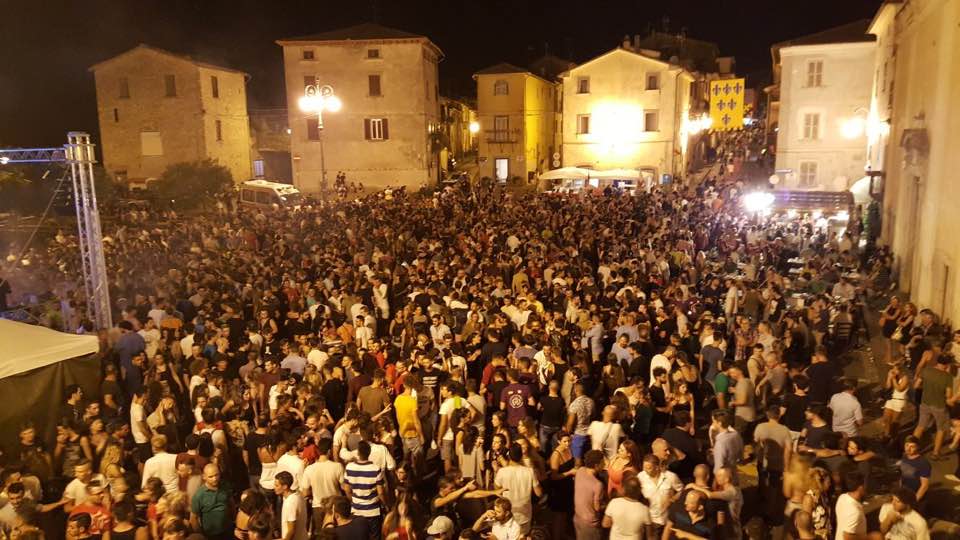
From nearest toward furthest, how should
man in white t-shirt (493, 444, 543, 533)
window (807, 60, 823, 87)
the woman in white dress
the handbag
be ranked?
man in white t-shirt (493, 444, 543, 533), the woman in white dress, the handbag, window (807, 60, 823, 87)

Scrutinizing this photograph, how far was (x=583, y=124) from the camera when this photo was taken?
130ft

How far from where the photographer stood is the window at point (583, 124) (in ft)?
129

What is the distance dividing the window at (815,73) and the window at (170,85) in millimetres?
29387

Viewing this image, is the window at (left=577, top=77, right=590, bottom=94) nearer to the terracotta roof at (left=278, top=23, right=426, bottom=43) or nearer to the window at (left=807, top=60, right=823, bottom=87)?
the terracotta roof at (left=278, top=23, right=426, bottom=43)

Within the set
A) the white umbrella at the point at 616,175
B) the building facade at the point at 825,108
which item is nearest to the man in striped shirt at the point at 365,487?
the white umbrella at the point at 616,175

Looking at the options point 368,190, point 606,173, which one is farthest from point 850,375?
point 368,190

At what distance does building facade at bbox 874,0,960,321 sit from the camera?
12609 mm

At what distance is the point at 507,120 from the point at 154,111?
1870cm

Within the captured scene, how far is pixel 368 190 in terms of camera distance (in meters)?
38.0

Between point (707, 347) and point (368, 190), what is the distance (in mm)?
30601

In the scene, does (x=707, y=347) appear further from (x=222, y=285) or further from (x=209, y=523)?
(x=222, y=285)

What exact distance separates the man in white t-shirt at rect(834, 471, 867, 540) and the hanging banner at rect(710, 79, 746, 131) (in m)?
28.1

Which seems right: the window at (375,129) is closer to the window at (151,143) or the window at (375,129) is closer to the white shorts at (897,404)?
the window at (151,143)

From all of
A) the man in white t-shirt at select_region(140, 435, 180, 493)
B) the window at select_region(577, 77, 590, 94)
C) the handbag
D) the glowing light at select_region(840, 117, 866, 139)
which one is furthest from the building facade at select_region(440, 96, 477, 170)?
the man in white t-shirt at select_region(140, 435, 180, 493)
